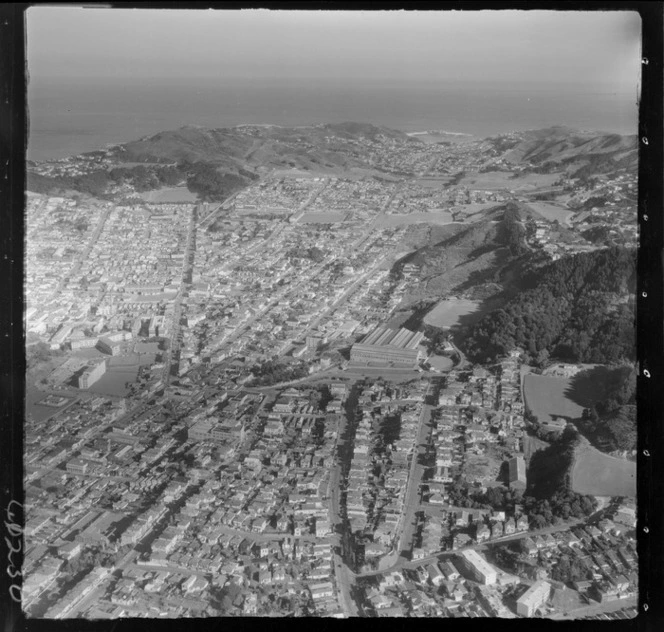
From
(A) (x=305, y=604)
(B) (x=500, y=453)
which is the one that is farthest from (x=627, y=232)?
(A) (x=305, y=604)

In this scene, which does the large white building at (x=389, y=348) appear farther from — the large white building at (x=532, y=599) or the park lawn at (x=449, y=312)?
the large white building at (x=532, y=599)

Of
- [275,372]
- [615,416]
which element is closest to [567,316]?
[615,416]

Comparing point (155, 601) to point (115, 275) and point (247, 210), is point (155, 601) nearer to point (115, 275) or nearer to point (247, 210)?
point (115, 275)

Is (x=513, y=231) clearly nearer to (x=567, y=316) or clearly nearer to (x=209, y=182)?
(x=567, y=316)

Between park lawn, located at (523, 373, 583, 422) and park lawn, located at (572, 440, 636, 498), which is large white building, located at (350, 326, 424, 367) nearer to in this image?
park lawn, located at (523, 373, 583, 422)

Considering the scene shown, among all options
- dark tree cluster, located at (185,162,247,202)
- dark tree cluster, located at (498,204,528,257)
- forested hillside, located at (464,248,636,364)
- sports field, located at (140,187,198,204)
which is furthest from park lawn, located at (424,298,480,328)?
sports field, located at (140,187,198,204)

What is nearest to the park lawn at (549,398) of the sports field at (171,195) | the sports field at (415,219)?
the sports field at (415,219)
